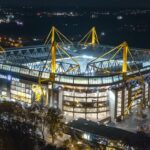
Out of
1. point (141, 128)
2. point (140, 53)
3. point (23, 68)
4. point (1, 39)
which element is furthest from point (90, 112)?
point (1, 39)

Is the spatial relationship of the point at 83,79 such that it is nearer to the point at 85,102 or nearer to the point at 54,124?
the point at 85,102

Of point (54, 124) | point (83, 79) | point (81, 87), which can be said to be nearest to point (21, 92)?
point (81, 87)

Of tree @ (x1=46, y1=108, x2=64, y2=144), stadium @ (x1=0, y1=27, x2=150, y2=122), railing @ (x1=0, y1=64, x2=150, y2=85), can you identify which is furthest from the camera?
stadium @ (x1=0, y1=27, x2=150, y2=122)

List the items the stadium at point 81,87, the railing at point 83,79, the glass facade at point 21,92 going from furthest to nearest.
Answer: the glass facade at point 21,92 → the stadium at point 81,87 → the railing at point 83,79

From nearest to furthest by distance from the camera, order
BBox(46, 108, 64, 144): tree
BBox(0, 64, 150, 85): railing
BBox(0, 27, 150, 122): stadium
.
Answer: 1. BBox(46, 108, 64, 144): tree
2. BBox(0, 64, 150, 85): railing
3. BBox(0, 27, 150, 122): stadium

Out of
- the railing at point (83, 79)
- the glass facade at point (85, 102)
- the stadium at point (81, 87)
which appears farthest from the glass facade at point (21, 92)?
the glass facade at point (85, 102)

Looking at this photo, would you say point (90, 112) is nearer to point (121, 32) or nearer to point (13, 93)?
point (13, 93)

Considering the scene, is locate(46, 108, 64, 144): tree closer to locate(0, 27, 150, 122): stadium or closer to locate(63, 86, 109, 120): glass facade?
locate(63, 86, 109, 120): glass facade

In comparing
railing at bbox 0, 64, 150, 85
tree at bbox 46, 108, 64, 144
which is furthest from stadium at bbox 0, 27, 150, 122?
tree at bbox 46, 108, 64, 144

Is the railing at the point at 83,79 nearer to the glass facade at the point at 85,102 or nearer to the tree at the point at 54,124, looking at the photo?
the glass facade at the point at 85,102

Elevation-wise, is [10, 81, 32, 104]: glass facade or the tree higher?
[10, 81, 32, 104]: glass facade

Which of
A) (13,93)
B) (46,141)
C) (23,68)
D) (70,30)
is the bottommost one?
(46,141)
